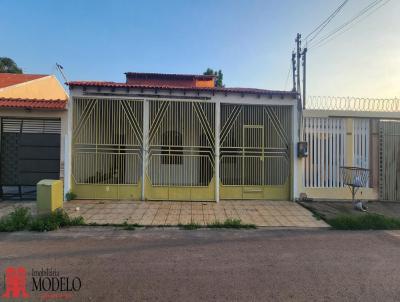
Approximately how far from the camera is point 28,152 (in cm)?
921

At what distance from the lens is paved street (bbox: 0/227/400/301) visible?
134 inches

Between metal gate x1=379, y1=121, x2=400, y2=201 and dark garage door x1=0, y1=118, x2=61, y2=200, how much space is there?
10.6 metres

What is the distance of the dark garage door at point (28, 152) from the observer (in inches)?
359

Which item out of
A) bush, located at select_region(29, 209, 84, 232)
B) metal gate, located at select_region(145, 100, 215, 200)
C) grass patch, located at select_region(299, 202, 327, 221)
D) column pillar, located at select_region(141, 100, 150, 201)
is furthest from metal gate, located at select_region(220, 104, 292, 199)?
bush, located at select_region(29, 209, 84, 232)

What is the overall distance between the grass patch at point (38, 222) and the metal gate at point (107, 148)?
2.47 m

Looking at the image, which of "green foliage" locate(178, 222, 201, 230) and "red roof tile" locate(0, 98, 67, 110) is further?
"red roof tile" locate(0, 98, 67, 110)

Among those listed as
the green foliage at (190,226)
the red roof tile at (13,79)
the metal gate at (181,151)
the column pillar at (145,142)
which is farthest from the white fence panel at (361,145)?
the red roof tile at (13,79)

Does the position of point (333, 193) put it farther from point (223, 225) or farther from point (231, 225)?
point (223, 225)

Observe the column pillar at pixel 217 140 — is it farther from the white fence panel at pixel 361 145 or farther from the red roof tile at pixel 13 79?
the red roof tile at pixel 13 79

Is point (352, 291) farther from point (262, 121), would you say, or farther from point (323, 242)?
point (262, 121)

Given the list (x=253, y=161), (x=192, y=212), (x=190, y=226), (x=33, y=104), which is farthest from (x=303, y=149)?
(x=33, y=104)

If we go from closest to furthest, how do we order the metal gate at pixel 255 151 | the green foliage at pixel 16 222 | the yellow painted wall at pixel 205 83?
the green foliage at pixel 16 222, the metal gate at pixel 255 151, the yellow painted wall at pixel 205 83

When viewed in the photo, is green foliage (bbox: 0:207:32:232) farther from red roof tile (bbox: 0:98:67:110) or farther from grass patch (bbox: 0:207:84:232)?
red roof tile (bbox: 0:98:67:110)

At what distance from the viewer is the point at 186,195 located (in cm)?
915
